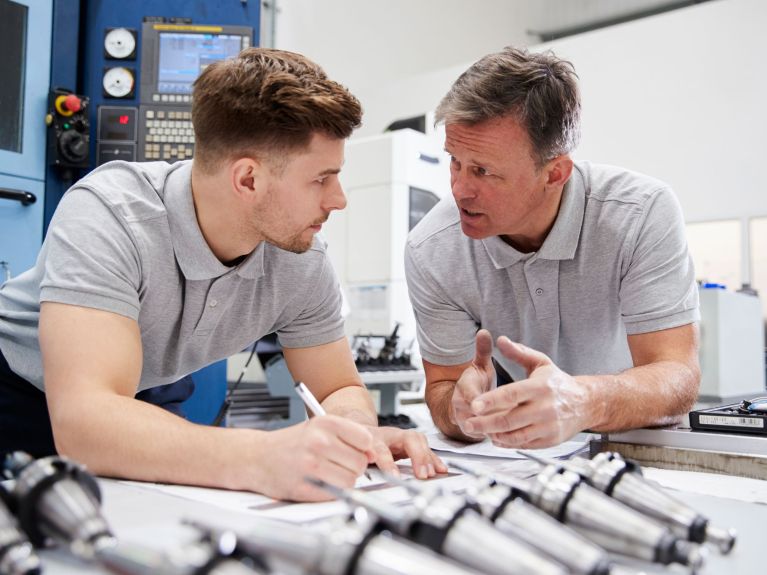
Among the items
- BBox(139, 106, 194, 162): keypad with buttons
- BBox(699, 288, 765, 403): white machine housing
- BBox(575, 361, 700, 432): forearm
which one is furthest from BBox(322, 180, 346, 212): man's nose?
BBox(699, 288, 765, 403): white machine housing

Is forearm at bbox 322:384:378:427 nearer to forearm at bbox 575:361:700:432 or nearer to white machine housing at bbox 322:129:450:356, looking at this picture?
forearm at bbox 575:361:700:432

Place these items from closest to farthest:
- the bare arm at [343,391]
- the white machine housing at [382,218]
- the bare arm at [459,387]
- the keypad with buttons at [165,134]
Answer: the bare arm at [343,391] < the bare arm at [459,387] < the keypad with buttons at [165,134] < the white machine housing at [382,218]

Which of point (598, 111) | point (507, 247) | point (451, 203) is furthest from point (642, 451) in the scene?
point (598, 111)

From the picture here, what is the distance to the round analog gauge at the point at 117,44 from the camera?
2369 millimetres

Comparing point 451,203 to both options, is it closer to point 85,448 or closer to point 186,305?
point 186,305

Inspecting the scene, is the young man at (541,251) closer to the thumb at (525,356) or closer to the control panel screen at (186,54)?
the thumb at (525,356)

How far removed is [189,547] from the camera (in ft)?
1.40

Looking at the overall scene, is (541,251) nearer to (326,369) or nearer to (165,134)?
(326,369)

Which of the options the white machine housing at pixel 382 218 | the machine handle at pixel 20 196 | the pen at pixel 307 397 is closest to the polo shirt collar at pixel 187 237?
the pen at pixel 307 397

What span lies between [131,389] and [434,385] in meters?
0.71

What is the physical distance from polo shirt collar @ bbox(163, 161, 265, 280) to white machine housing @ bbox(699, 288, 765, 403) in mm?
2491

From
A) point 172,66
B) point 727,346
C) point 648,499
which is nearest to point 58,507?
point 648,499

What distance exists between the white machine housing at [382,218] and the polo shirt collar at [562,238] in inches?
85.7

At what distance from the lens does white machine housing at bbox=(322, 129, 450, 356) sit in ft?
12.3
